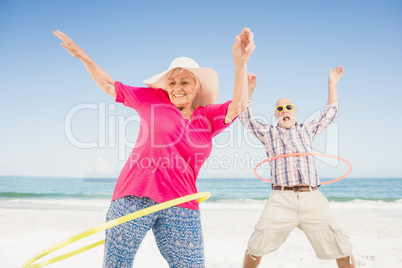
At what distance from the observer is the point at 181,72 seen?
2463mm

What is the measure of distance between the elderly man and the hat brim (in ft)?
5.25

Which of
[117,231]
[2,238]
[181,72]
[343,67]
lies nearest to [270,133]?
[343,67]

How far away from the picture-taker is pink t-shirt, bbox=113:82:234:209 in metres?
2.09

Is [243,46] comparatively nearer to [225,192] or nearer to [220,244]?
[220,244]

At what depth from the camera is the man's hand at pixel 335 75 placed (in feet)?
15.5

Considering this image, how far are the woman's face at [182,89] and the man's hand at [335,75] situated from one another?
2.95m

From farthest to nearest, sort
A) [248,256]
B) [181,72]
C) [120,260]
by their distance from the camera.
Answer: [248,256] < [181,72] < [120,260]

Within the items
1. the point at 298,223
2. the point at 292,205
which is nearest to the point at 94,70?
the point at 292,205

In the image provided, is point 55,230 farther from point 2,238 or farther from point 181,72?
point 181,72

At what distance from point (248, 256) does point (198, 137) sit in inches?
94.8

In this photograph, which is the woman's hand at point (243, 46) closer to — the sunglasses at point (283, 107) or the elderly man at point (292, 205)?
the elderly man at point (292, 205)

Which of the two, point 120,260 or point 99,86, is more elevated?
point 99,86

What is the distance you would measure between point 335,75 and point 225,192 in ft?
62.4

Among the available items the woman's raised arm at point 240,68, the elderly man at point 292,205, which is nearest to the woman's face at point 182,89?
the woman's raised arm at point 240,68
